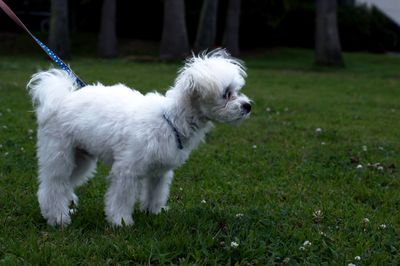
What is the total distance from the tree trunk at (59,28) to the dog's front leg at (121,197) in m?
21.2

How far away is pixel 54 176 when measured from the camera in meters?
4.75

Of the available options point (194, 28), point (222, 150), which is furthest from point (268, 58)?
point (222, 150)

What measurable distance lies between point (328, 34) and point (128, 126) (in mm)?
21239

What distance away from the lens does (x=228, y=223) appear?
463 centimetres

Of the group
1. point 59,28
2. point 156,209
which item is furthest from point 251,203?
point 59,28

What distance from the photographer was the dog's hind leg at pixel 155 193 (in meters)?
4.92

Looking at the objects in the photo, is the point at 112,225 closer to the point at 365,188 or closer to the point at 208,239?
the point at 208,239

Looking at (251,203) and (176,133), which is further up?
(176,133)

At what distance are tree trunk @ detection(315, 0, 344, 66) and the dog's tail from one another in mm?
20740

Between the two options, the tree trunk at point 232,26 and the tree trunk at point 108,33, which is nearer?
the tree trunk at point 232,26

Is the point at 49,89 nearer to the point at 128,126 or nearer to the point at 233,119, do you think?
the point at 128,126

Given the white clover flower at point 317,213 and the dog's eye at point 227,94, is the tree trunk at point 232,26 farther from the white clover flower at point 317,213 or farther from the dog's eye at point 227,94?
the dog's eye at point 227,94

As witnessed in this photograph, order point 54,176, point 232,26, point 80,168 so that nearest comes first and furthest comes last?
point 54,176 < point 80,168 < point 232,26

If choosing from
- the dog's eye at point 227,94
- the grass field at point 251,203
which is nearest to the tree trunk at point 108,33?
the grass field at point 251,203
